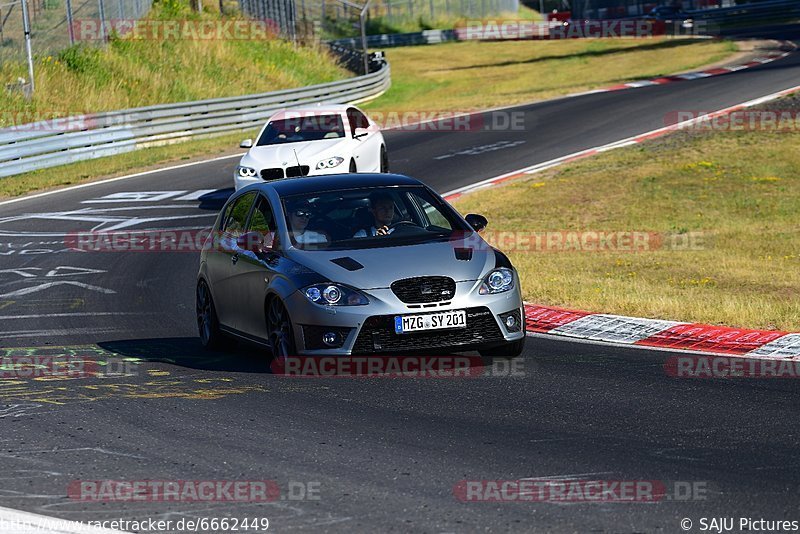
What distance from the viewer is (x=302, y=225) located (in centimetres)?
1037

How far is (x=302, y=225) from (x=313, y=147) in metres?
9.77

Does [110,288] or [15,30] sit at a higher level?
[15,30]

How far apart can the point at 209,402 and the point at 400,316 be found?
151cm

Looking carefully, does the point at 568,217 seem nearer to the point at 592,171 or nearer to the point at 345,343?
the point at 592,171

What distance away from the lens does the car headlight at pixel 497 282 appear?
954 centimetres

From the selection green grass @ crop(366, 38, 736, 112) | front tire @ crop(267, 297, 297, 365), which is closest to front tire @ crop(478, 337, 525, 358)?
front tire @ crop(267, 297, 297, 365)

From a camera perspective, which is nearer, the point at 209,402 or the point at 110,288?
the point at 209,402

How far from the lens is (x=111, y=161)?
1137 inches

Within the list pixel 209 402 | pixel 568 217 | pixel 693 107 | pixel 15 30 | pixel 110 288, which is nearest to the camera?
pixel 209 402

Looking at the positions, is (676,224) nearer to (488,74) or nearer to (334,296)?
(334,296)

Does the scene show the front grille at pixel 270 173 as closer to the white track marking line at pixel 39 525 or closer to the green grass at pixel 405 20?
the white track marking line at pixel 39 525

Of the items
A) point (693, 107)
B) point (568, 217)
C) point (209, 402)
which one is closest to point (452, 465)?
point (209, 402)

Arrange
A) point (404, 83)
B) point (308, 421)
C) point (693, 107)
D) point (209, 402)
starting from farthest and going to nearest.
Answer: point (404, 83) → point (693, 107) → point (209, 402) → point (308, 421)

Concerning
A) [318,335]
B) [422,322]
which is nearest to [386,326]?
[422,322]
